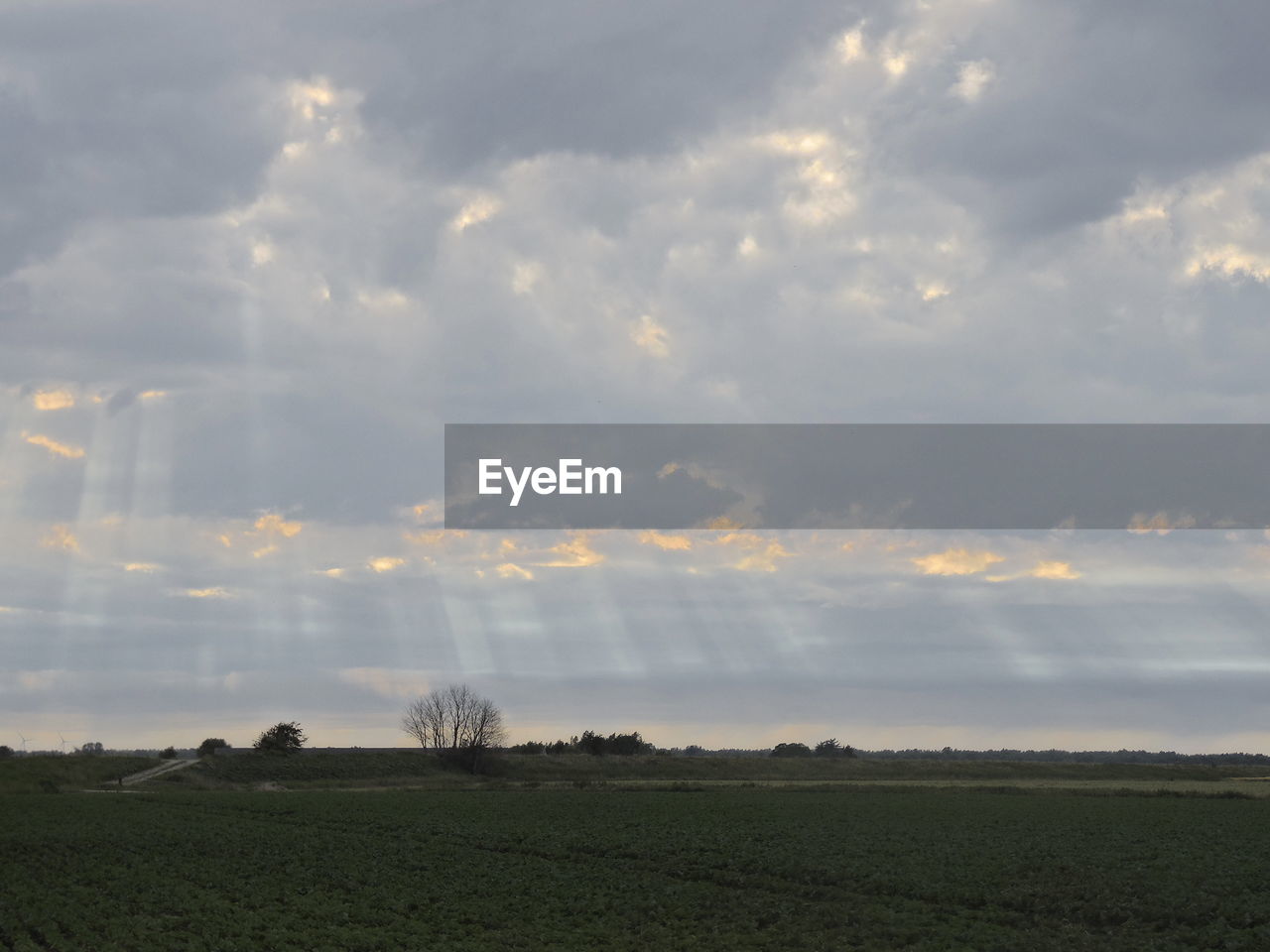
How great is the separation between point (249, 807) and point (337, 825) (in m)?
16.1

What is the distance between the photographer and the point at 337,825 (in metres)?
67.9

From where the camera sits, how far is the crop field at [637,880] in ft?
114

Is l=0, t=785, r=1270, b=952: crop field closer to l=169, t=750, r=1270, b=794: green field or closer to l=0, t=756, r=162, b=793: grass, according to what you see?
l=0, t=756, r=162, b=793: grass

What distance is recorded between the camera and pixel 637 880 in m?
45.8

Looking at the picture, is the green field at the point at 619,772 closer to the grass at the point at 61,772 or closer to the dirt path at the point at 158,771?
the dirt path at the point at 158,771

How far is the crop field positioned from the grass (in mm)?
28122

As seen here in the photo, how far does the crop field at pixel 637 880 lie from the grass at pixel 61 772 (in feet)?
92.3

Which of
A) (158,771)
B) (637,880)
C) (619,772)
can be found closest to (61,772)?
(158,771)

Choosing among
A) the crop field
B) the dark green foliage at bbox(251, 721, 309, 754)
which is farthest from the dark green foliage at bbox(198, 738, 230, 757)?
the crop field

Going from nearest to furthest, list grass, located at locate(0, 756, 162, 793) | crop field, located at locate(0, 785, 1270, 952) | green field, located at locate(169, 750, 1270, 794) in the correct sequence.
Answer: crop field, located at locate(0, 785, 1270, 952)
grass, located at locate(0, 756, 162, 793)
green field, located at locate(169, 750, 1270, 794)

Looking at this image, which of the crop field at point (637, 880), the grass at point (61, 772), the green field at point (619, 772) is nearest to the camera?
the crop field at point (637, 880)

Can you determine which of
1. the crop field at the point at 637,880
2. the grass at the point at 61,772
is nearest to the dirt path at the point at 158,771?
the grass at the point at 61,772

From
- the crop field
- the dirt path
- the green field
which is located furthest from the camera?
the green field

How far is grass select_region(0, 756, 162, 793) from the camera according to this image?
3914 inches
